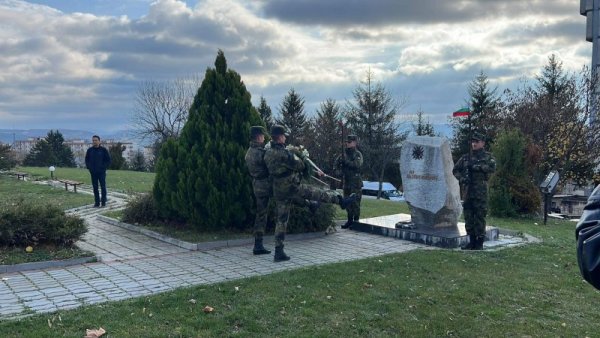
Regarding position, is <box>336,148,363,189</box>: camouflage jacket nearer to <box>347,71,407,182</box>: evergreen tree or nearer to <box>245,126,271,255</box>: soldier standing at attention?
<box>245,126,271,255</box>: soldier standing at attention

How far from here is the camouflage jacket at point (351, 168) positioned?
37.1 ft

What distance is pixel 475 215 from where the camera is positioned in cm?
915

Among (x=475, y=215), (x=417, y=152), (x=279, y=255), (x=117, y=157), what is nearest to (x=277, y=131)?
(x=279, y=255)

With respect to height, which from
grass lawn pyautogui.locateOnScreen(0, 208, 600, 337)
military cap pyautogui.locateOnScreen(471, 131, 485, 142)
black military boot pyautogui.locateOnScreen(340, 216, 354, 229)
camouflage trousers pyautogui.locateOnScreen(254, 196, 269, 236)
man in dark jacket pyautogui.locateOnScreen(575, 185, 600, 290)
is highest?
military cap pyautogui.locateOnScreen(471, 131, 485, 142)

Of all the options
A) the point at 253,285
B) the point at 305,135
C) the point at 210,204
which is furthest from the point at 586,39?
the point at 253,285

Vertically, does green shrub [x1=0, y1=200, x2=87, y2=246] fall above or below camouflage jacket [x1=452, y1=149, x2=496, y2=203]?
below

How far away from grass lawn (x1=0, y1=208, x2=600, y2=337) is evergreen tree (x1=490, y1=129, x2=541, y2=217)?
8.14 m

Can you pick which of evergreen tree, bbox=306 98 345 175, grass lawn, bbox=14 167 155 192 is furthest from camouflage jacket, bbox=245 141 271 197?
evergreen tree, bbox=306 98 345 175

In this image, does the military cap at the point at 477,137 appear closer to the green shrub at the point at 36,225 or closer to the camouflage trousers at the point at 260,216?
the camouflage trousers at the point at 260,216

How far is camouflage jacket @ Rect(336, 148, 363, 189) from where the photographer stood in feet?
37.1

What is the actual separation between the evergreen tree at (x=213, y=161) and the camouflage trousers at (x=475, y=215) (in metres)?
4.19

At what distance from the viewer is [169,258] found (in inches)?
313

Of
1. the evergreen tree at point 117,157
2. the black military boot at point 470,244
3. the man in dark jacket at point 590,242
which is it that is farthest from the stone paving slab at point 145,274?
the evergreen tree at point 117,157

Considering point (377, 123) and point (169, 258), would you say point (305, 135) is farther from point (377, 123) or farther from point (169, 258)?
point (169, 258)
